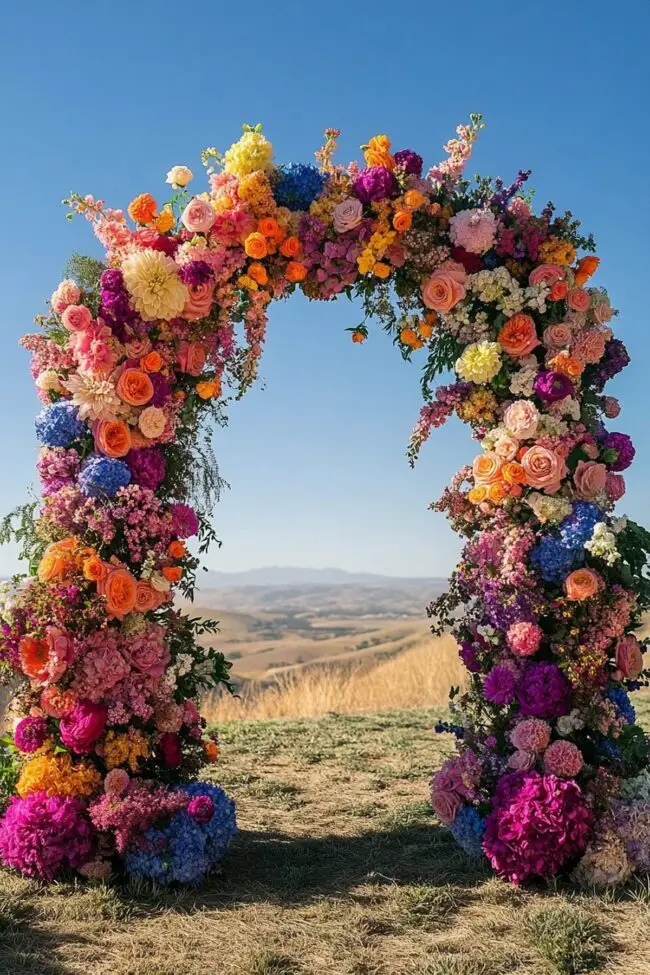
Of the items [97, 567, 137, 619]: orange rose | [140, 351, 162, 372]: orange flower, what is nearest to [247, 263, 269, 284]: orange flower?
[140, 351, 162, 372]: orange flower

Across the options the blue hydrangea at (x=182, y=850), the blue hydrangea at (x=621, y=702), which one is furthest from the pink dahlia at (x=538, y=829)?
the blue hydrangea at (x=182, y=850)

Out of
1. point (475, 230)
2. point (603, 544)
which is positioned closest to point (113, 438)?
point (475, 230)

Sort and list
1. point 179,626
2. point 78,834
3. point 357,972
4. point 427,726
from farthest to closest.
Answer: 1. point 427,726
2. point 179,626
3. point 78,834
4. point 357,972

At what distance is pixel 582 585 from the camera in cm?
463

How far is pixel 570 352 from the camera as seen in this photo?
5051 mm

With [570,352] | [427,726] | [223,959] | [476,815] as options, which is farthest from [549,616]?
[427,726]

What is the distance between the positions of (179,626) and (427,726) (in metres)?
4.71

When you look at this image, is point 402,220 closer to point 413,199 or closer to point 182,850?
point 413,199

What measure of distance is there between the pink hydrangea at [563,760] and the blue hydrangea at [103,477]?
2625 millimetres

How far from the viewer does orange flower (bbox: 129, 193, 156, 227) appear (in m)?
5.21

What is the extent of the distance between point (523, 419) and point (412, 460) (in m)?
0.82

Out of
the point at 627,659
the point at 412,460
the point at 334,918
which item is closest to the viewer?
the point at 334,918

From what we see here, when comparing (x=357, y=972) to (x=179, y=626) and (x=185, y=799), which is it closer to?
(x=185, y=799)

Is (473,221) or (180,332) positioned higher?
(473,221)
